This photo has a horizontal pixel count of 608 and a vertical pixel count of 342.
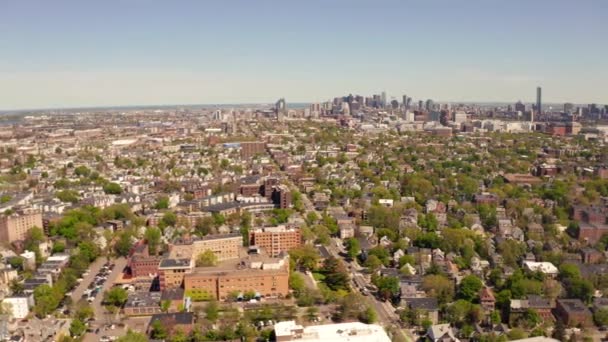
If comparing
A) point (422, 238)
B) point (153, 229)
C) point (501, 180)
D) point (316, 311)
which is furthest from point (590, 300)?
point (501, 180)

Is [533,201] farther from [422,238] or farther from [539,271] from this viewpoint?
[539,271]

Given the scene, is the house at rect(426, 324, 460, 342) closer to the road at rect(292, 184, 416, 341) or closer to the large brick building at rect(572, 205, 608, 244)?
the road at rect(292, 184, 416, 341)

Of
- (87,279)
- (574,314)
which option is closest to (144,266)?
(87,279)

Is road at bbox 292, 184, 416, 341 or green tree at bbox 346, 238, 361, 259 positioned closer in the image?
road at bbox 292, 184, 416, 341

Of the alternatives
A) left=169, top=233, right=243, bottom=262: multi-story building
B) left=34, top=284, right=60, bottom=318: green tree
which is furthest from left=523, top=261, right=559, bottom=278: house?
left=34, top=284, right=60, bottom=318: green tree

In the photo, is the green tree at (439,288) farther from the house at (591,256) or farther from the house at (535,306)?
the house at (591,256)

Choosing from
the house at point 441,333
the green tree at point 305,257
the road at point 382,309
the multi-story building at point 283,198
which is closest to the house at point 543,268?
the road at point 382,309
